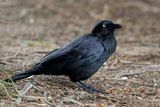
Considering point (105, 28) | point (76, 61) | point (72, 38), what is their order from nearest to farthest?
point (76, 61)
point (105, 28)
point (72, 38)

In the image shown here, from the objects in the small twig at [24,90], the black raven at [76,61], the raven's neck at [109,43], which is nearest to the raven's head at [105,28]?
the raven's neck at [109,43]

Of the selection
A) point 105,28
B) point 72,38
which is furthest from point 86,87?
point 72,38

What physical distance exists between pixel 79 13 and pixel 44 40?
2.59m

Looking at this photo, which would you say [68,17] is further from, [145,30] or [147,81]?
[147,81]

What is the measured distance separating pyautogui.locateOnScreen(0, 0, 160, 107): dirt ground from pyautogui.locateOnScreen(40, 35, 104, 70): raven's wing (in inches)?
9.3

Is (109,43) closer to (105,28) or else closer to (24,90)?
(105,28)

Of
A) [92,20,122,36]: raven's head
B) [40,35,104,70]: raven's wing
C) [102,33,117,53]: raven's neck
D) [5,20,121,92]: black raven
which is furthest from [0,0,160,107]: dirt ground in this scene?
[92,20,122,36]: raven's head

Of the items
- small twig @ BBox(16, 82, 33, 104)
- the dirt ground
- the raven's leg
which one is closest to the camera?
small twig @ BBox(16, 82, 33, 104)

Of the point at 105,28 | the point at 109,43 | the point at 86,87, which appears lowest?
the point at 86,87

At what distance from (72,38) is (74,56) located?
13.5ft

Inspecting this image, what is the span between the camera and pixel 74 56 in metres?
7.14

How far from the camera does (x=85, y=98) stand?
6797mm

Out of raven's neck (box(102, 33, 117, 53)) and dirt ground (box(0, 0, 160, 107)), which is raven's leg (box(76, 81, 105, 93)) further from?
raven's neck (box(102, 33, 117, 53))

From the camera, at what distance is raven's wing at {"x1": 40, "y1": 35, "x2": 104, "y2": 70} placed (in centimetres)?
711
